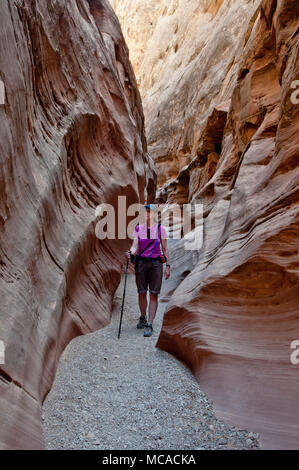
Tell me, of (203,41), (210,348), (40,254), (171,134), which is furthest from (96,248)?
(203,41)

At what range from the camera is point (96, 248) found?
236 inches

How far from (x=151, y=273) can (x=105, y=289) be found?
1270 mm

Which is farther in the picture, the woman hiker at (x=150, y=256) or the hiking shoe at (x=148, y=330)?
the woman hiker at (x=150, y=256)

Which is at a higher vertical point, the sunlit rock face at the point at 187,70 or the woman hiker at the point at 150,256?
the sunlit rock face at the point at 187,70

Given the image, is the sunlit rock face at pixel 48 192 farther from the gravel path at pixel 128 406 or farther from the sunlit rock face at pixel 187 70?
the sunlit rock face at pixel 187 70

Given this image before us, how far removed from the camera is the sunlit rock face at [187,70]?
2030cm

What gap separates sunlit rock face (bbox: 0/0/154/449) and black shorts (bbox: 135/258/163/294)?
2.91 feet

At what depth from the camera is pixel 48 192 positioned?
12.7 ft

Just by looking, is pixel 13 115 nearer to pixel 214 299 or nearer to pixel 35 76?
pixel 35 76

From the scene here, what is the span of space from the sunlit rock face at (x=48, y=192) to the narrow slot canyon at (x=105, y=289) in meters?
0.02

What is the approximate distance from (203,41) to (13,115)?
29.5 m

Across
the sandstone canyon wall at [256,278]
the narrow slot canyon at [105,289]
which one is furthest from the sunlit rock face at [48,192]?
the sandstone canyon wall at [256,278]

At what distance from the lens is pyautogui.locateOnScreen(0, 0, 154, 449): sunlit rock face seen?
2.68m

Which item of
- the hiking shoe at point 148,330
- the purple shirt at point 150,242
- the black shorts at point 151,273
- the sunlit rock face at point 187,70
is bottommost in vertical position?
the hiking shoe at point 148,330
